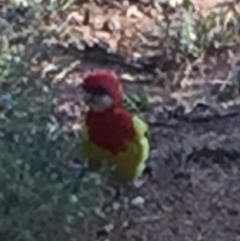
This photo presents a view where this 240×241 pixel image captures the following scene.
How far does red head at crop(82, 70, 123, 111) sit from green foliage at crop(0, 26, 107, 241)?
132 millimetres

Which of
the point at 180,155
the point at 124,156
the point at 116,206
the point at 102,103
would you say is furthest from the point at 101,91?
the point at 180,155

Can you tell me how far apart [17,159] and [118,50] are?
1566 millimetres

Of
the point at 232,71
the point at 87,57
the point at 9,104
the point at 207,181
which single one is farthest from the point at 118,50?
the point at 9,104

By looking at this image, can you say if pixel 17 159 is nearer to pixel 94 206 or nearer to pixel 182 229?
pixel 94 206

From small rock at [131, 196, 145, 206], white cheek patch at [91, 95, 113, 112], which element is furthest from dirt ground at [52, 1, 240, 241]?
white cheek patch at [91, 95, 113, 112]

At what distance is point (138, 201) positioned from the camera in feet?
12.2

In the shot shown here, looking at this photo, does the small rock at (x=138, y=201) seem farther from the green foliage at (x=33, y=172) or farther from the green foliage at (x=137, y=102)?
the green foliage at (x=137, y=102)

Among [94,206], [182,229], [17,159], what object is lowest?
[182,229]

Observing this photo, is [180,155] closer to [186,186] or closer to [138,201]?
[186,186]

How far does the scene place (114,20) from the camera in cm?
471

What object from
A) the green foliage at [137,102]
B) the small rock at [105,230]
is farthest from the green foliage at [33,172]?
the green foliage at [137,102]

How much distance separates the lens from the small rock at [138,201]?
3.72m

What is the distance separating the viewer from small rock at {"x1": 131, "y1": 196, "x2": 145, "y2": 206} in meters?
3.72

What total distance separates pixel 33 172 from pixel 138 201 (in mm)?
735
